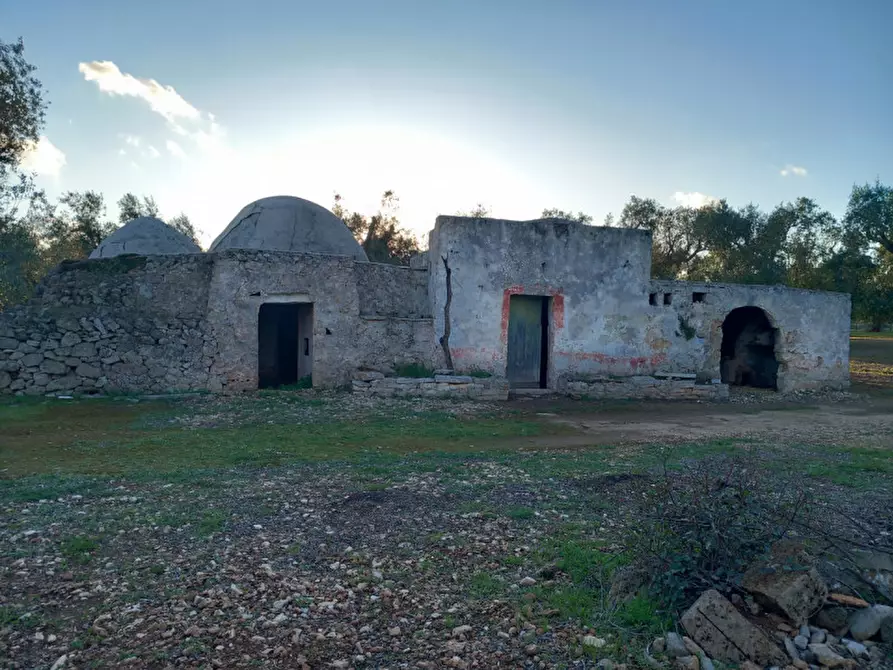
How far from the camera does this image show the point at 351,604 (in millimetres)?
3385

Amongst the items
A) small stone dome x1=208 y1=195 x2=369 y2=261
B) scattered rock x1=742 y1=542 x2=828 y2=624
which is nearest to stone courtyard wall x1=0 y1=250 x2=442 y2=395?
small stone dome x1=208 y1=195 x2=369 y2=261

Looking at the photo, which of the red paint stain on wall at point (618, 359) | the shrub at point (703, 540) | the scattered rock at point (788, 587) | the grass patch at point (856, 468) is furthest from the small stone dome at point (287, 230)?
the scattered rock at point (788, 587)

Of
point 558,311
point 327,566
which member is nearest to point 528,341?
point 558,311

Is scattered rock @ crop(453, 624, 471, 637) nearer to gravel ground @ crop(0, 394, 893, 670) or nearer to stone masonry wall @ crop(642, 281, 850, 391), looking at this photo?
gravel ground @ crop(0, 394, 893, 670)

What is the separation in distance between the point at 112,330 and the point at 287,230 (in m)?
5.03

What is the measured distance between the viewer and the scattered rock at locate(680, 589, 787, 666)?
2.74m

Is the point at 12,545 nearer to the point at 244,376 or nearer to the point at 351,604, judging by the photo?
the point at 351,604

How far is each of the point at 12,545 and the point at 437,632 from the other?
3.09 metres

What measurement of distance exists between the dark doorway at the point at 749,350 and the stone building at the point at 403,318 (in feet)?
0.20

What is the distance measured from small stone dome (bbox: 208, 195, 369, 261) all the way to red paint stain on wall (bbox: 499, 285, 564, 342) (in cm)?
403

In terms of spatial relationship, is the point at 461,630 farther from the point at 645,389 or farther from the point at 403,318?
the point at 645,389

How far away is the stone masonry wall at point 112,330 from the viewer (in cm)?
1080

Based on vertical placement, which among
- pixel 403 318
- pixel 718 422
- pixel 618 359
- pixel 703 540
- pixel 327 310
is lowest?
pixel 718 422

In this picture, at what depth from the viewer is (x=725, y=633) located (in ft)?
9.23
